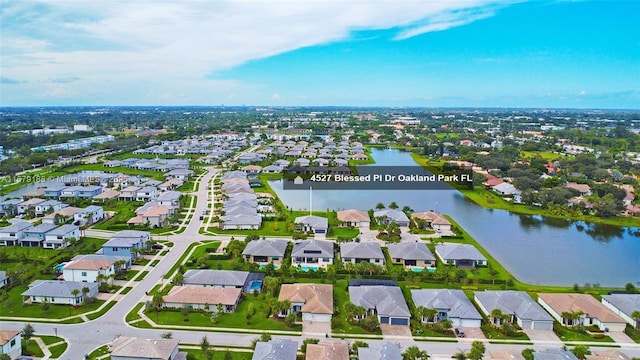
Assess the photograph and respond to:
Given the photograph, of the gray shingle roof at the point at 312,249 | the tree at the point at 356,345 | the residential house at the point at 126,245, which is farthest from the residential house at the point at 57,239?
the tree at the point at 356,345

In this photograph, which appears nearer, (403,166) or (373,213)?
(373,213)

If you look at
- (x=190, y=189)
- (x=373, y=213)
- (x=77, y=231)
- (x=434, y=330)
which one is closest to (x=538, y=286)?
(x=434, y=330)

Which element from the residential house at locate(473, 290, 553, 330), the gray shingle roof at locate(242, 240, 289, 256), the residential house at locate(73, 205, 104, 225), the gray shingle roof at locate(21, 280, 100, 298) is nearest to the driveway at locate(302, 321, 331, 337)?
the residential house at locate(473, 290, 553, 330)

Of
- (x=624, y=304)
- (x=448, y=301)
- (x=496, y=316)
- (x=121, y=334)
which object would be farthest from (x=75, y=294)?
(x=624, y=304)

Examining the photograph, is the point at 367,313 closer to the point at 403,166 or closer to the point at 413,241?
the point at 413,241

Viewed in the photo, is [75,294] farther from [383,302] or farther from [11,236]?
[383,302]

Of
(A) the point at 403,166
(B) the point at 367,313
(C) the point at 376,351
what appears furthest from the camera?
(A) the point at 403,166

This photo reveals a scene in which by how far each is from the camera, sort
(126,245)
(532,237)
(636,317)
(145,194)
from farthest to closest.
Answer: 1. (145,194)
2. (532,237)
3. (126,245)
4. (636,317)
